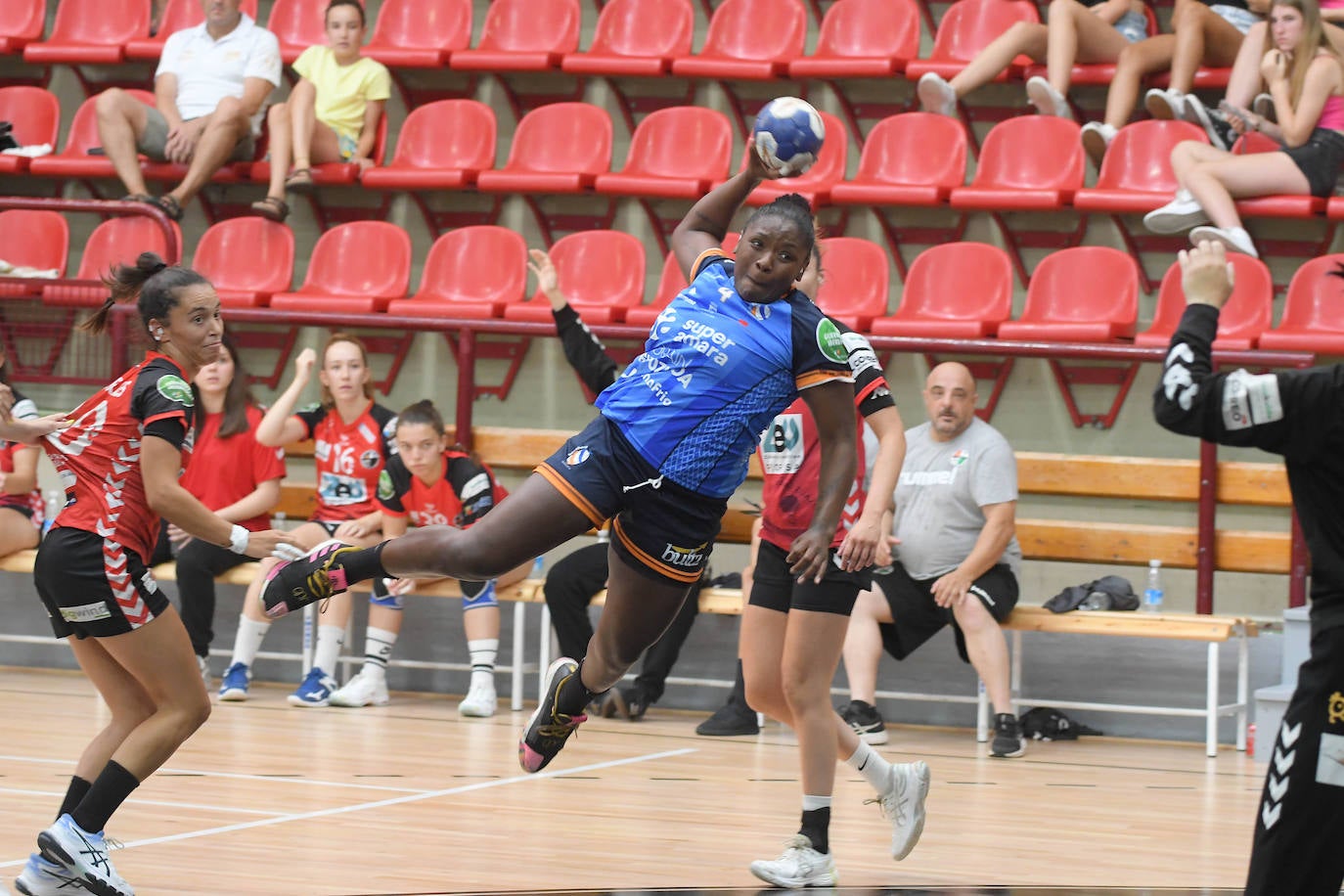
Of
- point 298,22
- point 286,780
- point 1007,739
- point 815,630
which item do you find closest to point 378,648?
point 286,780

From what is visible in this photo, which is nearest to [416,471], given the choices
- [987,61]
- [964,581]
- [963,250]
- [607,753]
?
[607,753]

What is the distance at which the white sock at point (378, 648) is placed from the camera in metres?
8.27

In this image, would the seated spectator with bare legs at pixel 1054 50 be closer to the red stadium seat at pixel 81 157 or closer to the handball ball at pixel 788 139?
the red stadium seat at pixel 81 157

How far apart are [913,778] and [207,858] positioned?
2064 millimetres

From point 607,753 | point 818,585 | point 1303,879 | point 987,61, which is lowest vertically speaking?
point 607,753

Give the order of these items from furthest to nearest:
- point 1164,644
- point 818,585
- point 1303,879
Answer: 1. point 1164,644
2. point 818,585
3. point 1303,879

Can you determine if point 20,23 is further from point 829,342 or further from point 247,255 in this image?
point 829,342

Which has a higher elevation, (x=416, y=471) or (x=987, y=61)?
(x=987, y=61)

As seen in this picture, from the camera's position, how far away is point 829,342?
14.6ft

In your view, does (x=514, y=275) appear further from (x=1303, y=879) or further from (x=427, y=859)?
(x=1303, y=879)

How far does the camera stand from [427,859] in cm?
494

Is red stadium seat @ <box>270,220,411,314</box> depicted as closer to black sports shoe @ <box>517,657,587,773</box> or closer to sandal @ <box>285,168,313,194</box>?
sandal @ <box>285,168,313,194</box>

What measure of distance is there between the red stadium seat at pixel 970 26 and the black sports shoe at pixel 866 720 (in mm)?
4293

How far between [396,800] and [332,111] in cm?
589
